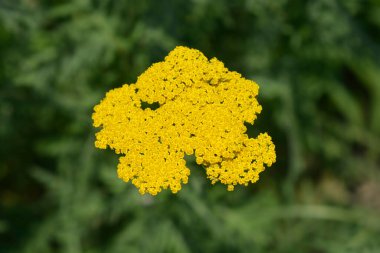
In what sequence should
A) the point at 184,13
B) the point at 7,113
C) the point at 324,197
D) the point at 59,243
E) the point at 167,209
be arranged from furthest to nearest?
the point at 324,197, the point at 59,243, the point at 7,113, the point at 184,13, the point at 167,209

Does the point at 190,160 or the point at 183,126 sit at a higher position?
the point at 190,160

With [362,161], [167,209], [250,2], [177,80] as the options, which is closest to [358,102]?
[362,161]

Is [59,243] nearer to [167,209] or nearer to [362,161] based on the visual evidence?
[167,209]

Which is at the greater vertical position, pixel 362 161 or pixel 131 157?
pixel 362 161

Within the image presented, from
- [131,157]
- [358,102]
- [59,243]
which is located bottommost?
[131,157]

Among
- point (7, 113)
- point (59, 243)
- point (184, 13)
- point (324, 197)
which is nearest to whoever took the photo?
point (184, 13)

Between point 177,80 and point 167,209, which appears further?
point 167,209
